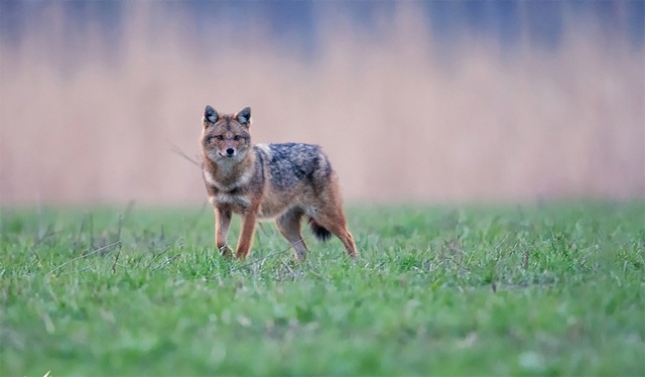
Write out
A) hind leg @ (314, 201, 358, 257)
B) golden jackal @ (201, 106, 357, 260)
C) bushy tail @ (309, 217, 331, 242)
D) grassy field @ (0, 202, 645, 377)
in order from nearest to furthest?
grassy field @ (0, 202, 645, 377), golden jackal @ (201, 106, 357, 260), hind leg @ (314, 201, 358, 257), bushy tail @ (309, 217, 331, 242)

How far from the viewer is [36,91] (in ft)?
66.2

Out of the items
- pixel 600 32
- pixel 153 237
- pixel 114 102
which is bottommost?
pixel 153 237

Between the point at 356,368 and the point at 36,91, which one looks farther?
the point at 36,91

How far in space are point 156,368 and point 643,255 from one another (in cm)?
481

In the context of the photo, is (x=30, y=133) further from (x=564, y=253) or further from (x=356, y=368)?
(x=356, y=368)

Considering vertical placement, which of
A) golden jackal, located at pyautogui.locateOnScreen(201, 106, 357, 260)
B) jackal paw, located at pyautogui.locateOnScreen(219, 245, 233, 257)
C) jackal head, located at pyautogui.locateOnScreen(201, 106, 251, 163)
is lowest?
jackal paw, located at pyautogui.locateOnScreen(219, 245, 233, 257)

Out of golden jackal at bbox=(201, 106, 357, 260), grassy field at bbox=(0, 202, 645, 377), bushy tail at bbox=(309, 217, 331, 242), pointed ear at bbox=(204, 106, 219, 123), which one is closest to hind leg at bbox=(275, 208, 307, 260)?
golden jackal at bbox=(201, 106, 357, 260)

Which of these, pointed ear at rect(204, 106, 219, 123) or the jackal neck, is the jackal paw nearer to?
the jackal neck

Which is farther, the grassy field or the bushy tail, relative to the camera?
the bushy tail

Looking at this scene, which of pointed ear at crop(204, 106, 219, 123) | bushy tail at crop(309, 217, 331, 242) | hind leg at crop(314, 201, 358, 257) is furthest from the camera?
bushy tail at crop(309, 217, 331, 242)

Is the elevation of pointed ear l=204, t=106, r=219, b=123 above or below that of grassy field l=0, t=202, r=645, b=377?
above

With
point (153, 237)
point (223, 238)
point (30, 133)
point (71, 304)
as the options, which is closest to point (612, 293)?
point (71, 304)

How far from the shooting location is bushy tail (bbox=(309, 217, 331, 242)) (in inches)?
380

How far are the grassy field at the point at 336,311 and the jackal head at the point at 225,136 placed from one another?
1035 mm
